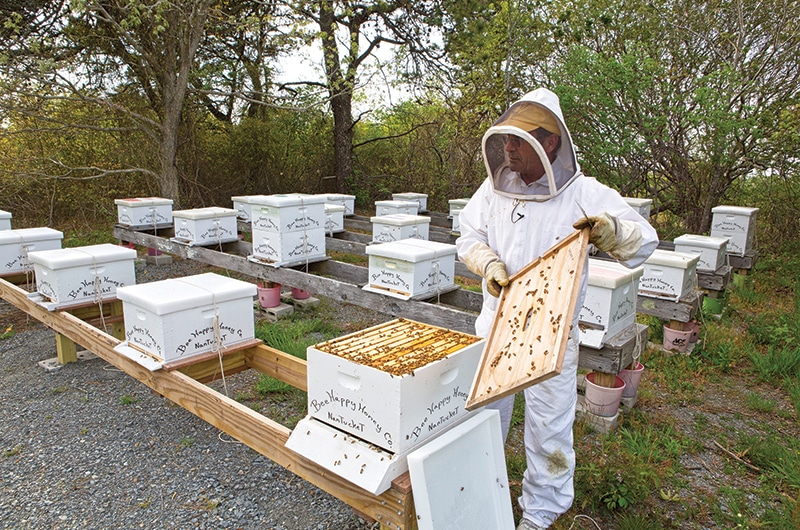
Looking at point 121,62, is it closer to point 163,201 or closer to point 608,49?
point 163,201

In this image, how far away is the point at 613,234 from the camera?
6.08 feet

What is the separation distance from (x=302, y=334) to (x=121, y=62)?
6516 millimetres

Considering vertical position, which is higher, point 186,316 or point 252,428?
point 186,316

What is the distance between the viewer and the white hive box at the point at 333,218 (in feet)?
20.6

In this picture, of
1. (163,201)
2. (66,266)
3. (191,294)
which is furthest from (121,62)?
(191,294)

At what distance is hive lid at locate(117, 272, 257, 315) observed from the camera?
243 cm

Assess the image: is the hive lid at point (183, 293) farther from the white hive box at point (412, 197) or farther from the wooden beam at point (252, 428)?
the white hive box at point (412, 197)

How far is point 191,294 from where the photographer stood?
2.55 meters

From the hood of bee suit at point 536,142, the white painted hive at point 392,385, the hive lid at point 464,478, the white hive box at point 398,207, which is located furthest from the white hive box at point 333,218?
the hive lid at point 464,478

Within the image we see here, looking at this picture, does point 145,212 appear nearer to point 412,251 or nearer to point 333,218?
point 333,218

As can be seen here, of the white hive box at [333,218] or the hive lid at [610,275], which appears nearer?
the hive lid at [610,275]

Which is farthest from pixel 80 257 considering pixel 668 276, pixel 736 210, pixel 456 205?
pixel 736 210

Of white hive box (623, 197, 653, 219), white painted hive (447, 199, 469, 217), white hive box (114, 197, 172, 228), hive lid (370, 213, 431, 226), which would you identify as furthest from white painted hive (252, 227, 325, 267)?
white hive box (623, 197, 653, 219)

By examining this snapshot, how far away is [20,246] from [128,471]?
8.74ft
